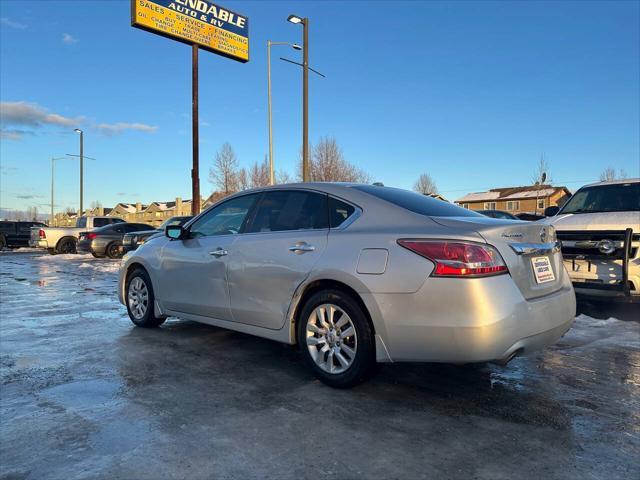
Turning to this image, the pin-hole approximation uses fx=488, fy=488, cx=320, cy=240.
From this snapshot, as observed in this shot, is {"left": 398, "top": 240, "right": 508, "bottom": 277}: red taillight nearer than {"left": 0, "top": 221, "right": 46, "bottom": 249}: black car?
Yes

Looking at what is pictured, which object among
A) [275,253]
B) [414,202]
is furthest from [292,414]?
[414,202]

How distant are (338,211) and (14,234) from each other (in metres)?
28.7

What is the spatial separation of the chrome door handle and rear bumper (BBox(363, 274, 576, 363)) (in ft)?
2.22

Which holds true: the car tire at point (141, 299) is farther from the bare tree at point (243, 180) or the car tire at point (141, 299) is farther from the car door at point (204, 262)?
the bare tree at point (243, 180)

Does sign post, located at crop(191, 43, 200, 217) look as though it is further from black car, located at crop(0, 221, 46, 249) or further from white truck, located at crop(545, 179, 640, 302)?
white truck, located at crop(545, 179, 640, 302)

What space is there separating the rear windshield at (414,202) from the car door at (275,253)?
450 millimetres

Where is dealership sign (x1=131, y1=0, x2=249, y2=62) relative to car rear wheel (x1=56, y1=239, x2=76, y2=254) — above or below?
above

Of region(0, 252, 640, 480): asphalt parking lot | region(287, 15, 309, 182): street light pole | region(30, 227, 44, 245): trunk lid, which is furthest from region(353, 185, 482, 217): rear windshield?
region(30, 227, 44, 245): trunk lid

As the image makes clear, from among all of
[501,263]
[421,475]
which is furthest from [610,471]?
[501,263]

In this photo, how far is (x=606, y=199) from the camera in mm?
6875

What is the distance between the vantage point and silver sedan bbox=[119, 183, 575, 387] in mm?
3121

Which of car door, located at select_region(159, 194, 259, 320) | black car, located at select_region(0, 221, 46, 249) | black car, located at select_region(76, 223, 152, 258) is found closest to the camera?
car door, located at select_region(159, 194, 259, 320)

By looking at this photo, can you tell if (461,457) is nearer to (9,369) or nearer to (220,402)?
(220,402)

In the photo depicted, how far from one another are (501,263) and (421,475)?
4.74ft
